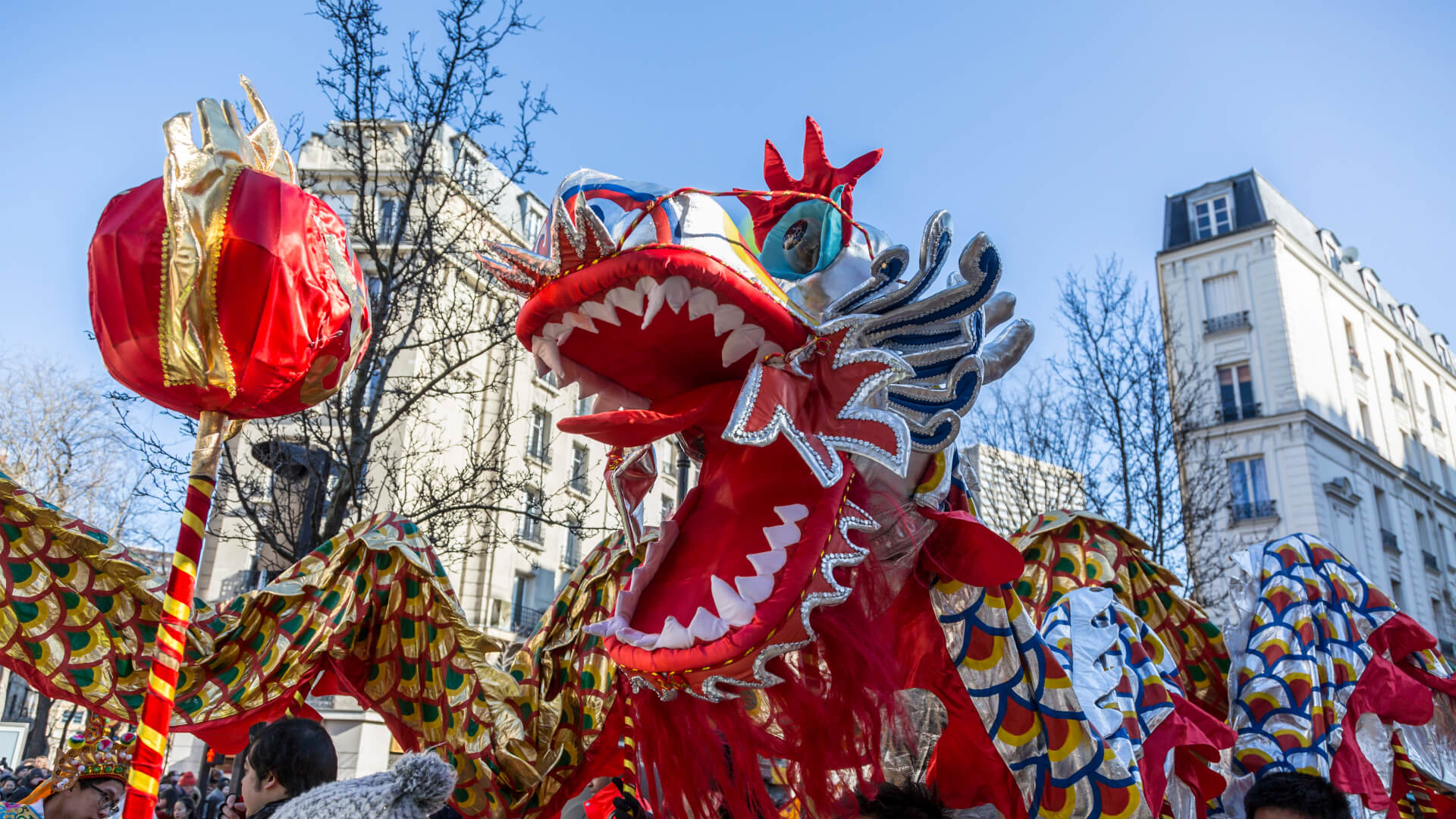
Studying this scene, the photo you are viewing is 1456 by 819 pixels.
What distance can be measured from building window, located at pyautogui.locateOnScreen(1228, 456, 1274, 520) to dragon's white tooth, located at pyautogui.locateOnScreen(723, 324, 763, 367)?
851 inches

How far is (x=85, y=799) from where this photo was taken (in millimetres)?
3596

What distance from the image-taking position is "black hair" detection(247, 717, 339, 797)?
92.4 inches

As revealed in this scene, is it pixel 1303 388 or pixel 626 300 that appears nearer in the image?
pixel 626 300

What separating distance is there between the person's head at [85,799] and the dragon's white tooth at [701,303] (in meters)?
2.96

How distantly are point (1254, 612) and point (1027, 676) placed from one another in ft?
5.33

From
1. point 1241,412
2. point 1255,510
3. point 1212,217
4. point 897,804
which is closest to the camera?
point 897,804

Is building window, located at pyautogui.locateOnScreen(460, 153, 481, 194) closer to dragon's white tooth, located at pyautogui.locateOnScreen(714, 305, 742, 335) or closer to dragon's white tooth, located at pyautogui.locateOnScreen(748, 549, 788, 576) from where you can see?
dragon's white tooth, located at pyautogui.locateOnScreen(714, 305, 742, 335)

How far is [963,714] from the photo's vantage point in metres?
2.24

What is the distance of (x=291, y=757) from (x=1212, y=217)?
26337mm

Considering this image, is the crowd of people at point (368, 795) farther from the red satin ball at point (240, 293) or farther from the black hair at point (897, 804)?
the red satin ball at point (240, 293)

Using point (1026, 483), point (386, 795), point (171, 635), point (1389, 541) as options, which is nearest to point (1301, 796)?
point (386, 795)

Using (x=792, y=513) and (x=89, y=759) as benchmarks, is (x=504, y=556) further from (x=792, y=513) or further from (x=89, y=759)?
(x=792, y=513)

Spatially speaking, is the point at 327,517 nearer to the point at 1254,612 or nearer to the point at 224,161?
the point at 224,161

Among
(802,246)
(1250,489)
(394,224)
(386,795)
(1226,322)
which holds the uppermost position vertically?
(1226,322)
